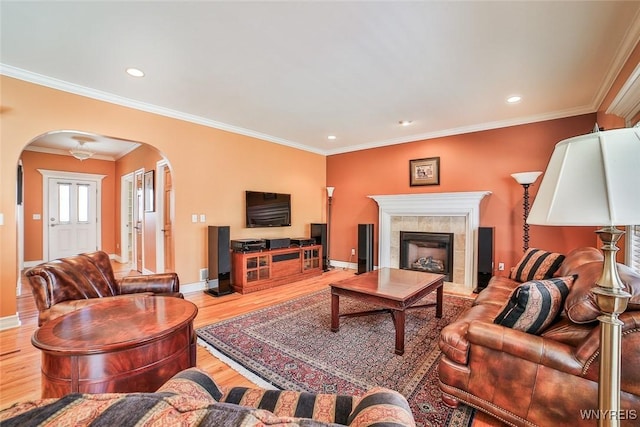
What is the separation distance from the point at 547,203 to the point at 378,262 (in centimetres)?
459

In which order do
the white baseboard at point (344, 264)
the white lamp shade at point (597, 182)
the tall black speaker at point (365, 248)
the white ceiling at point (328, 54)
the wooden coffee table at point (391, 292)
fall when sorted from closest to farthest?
the white lamp shade at point (597, 182)
the white ceiling at point (328, 54)
the wooden coffee table at point (391, 292)
the tall black speaker at point (365, 248)
the white baseboard at point (344, 264)

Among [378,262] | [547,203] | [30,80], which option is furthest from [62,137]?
[547,203]

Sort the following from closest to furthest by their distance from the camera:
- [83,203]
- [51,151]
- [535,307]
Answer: [535,307] < [51,151] < [83,203]

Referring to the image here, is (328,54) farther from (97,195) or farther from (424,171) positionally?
(97,195)

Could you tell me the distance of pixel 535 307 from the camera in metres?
1.56

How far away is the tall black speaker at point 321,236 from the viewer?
5.59 m

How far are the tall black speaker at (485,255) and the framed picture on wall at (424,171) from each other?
1159 millimetres

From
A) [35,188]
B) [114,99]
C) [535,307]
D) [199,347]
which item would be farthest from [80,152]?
[535,307]

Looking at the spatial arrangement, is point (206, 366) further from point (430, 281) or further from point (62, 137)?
point (62, 137)

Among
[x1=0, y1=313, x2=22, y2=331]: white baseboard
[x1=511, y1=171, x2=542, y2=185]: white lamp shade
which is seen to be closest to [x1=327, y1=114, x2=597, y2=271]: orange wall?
[x1=511, y1=171, x2=542, y2=185]: white lamp shade

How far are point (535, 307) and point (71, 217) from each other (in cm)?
824

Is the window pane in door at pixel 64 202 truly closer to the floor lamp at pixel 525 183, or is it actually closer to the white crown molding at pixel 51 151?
the white crown molding at pixel 51 151

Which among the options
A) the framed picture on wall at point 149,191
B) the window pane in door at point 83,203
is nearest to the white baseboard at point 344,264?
the framed picture on wall at point 149,191

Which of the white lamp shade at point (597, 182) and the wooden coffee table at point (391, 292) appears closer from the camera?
the white lamp shade at point (597, 182)
